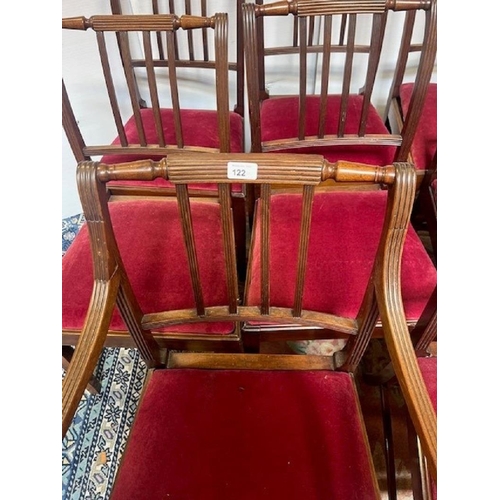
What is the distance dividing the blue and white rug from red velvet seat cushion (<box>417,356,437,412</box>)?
74cm

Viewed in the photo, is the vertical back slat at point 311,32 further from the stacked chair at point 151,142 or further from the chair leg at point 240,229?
the chair leg at point 240,229

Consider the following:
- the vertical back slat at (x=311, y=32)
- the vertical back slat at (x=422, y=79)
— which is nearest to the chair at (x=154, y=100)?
the vertical back slat at (x=311, y=32)

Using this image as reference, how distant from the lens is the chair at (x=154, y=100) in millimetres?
820

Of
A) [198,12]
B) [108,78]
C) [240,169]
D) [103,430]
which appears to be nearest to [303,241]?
[240,169]

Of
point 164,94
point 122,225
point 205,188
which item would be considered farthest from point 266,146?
point 164,94

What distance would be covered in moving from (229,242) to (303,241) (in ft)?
→ 0.36

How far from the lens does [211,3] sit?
124 centimetres

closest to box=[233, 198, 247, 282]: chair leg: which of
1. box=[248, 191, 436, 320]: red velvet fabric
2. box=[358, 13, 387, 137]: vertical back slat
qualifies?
box=[248, 191, 436, 320]: red velvet fabric

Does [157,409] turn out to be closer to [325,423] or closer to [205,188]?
[325,423]

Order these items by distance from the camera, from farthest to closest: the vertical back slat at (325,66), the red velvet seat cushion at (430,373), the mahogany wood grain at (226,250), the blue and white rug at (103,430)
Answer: the blue and white rug at (103,430) < the vertical back slat at (325,66) < the red velvet seat cushion at (430,373) < the mahogany wood grain at (226,250)

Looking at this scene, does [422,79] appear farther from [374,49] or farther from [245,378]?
[245,378]

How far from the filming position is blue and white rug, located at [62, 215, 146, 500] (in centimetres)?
103

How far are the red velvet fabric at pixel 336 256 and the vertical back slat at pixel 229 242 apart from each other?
117 millimetres

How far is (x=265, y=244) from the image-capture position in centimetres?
65
